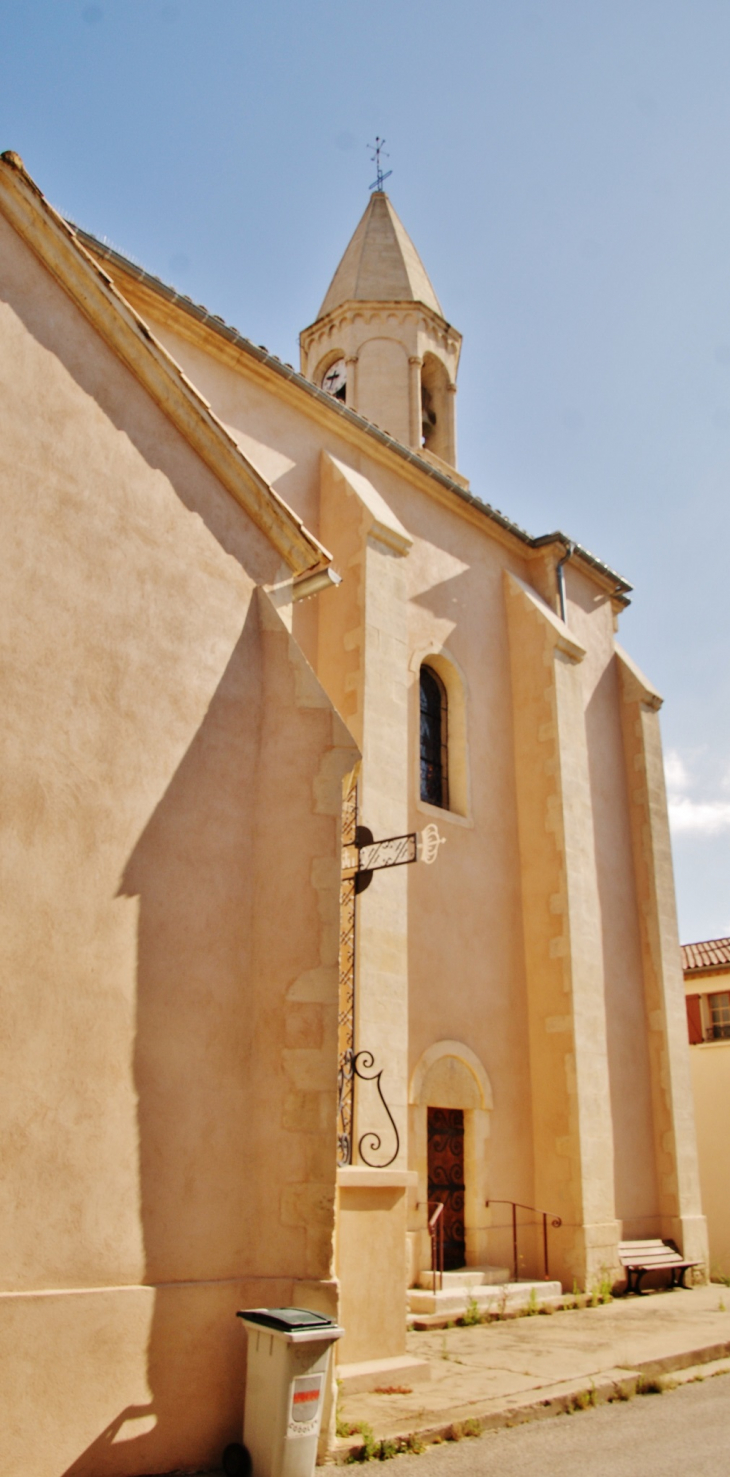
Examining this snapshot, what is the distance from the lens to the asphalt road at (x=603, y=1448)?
5.44 metres

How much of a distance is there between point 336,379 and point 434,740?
24.0 ft

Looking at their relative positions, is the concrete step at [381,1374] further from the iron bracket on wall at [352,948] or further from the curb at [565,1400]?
the iron bracket on wall at [352,948]

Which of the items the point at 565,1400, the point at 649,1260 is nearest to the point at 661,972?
the point at 649,1260

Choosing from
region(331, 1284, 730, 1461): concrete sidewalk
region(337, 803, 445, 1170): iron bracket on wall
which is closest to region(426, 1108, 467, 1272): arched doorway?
region(331, 1284, 730, 1461): concrete sidewalk

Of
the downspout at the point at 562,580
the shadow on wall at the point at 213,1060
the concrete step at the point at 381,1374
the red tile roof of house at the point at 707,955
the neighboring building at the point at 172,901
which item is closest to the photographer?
the neighboring building at the point at 172,901

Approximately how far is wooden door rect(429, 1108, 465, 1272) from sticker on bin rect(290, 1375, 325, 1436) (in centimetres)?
611

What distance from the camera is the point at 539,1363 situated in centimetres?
786

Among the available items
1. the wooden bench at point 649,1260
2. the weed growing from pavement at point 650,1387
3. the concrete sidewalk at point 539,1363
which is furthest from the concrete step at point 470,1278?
the weed growing from pavement at point 650,1387

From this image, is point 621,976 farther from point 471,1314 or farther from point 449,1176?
point 471,1314

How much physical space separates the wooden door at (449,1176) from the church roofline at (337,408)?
24.3 feet

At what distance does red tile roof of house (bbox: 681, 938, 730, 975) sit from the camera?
19781 mm

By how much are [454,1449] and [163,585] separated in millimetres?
4957

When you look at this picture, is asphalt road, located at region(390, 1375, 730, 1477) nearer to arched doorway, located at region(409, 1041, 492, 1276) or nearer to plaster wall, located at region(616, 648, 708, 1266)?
arched doorway, located at region(409, 1041, 492, 1276)

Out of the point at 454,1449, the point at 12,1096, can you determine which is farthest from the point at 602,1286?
the point at 12,1096
